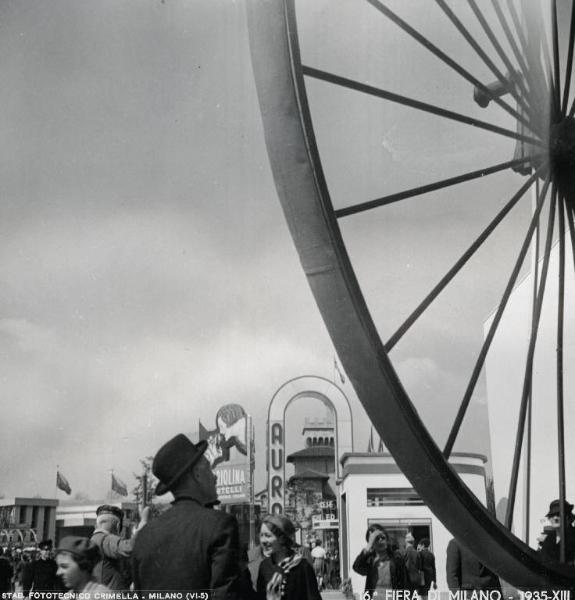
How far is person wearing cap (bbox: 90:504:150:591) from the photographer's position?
203 inches

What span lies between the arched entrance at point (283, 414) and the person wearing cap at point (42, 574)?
21.6m

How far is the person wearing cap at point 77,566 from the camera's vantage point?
311 centimetres

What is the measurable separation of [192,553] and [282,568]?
142 cm

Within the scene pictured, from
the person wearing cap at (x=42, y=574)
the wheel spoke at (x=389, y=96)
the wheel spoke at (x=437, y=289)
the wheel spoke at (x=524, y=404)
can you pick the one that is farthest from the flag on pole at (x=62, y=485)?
the wheel spoke at (x=389, y=96)

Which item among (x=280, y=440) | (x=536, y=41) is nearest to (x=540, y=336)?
(x=536, y=41)

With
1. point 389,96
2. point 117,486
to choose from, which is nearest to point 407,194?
point 389,96

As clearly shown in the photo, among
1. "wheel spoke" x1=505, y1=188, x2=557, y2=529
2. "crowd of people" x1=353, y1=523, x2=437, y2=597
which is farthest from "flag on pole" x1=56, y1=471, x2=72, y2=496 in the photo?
"wheel spoke" x1=505, y1=188, x2=557, y2=529

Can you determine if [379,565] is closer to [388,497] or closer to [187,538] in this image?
[187,538]

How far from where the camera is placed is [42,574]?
23.1ft

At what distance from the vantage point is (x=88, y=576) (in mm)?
3176

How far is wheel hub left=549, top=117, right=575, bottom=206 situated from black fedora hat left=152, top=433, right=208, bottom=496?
9.36 feet

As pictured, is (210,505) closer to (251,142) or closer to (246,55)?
(246,55)

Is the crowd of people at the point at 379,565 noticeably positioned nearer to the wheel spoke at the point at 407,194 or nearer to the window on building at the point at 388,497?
the wheel spoke at the point at 407,194

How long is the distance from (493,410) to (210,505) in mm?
10710
